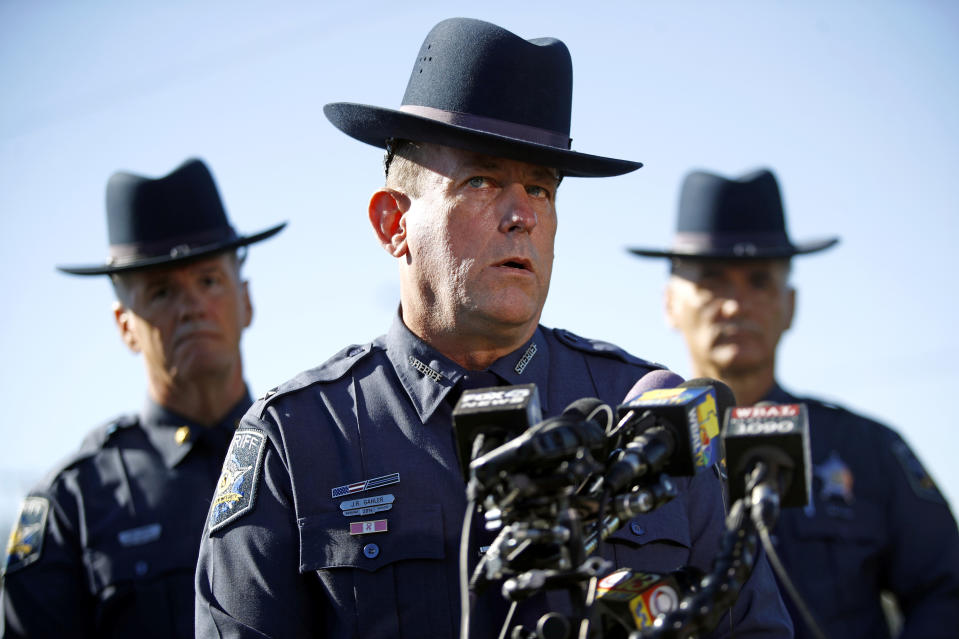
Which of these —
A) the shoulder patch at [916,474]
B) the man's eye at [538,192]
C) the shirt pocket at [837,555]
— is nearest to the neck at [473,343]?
the man's eye at [538,192]

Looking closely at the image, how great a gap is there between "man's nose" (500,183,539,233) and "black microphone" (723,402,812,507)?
1.48 m

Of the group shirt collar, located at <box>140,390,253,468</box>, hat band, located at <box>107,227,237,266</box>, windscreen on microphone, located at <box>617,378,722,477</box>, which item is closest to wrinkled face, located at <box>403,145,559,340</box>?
windscreen on microphone, located at <box>617,378,722,477</box>

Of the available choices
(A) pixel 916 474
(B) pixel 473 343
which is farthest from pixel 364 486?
(A) pixel 916 474

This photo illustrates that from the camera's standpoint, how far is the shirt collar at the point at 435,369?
4180 mm

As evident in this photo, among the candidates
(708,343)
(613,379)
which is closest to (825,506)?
(708,343)

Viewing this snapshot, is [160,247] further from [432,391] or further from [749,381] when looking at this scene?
[432,391]

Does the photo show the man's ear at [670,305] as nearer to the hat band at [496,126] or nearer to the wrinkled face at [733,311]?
the wrinkled face at [733,311]

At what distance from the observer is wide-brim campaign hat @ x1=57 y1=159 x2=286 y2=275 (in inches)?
301

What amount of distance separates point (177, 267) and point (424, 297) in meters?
3.56

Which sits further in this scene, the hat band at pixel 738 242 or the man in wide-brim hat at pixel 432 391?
the hat band at pixel 738 242

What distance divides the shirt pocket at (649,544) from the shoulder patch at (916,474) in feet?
13.2

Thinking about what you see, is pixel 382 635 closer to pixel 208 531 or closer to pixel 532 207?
pixel 208 531

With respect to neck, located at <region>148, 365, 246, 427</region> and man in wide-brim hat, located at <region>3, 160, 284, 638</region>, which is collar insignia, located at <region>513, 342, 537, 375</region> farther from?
neck, located at <region>148, 365, 246, 427</region>

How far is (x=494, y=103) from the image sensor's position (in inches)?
167
